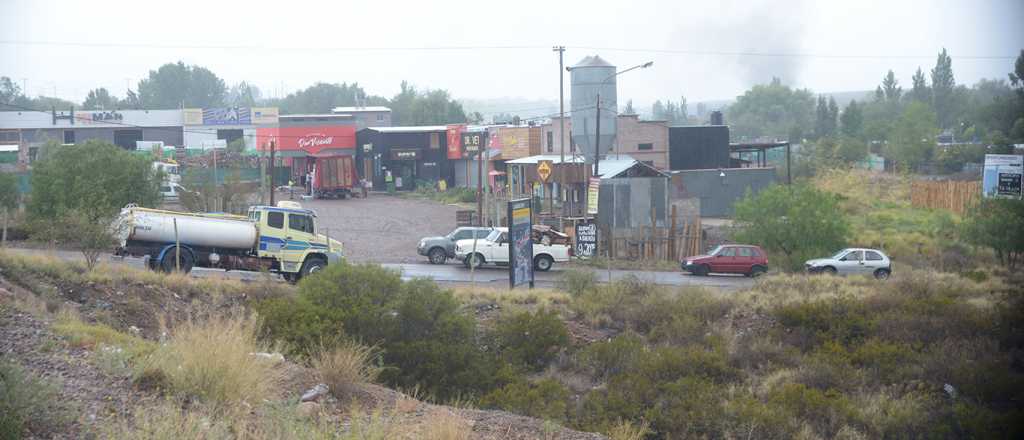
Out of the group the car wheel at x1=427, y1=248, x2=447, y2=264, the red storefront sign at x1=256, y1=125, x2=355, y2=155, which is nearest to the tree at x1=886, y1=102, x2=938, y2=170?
the red storefront sign at x1=256, y1=125, x2=355, y2=155

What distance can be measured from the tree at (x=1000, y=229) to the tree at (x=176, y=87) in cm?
14111

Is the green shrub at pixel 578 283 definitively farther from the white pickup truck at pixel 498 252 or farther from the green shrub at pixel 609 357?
the white pickup truck at pixel 498 252

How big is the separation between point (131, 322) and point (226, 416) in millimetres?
10729

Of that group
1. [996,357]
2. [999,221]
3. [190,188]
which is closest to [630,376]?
[996,357]

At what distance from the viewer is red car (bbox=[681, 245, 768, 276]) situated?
3431 centimetres

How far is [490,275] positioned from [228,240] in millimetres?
9510

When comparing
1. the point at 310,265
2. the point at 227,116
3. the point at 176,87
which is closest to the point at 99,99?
the point at 176,87

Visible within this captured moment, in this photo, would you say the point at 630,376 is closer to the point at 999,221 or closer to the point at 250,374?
the point at 250,374

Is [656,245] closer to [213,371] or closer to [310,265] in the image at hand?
[310,265]

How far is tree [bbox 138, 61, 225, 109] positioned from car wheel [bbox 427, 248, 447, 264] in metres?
131

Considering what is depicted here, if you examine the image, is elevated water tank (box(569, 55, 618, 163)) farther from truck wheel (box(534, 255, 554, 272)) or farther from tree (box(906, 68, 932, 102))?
tree (box(906, 68, 932, 102))

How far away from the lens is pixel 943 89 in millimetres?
120500

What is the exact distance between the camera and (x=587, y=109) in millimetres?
48844

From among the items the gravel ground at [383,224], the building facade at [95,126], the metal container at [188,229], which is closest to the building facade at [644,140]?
the gravel ground at [383,224]
